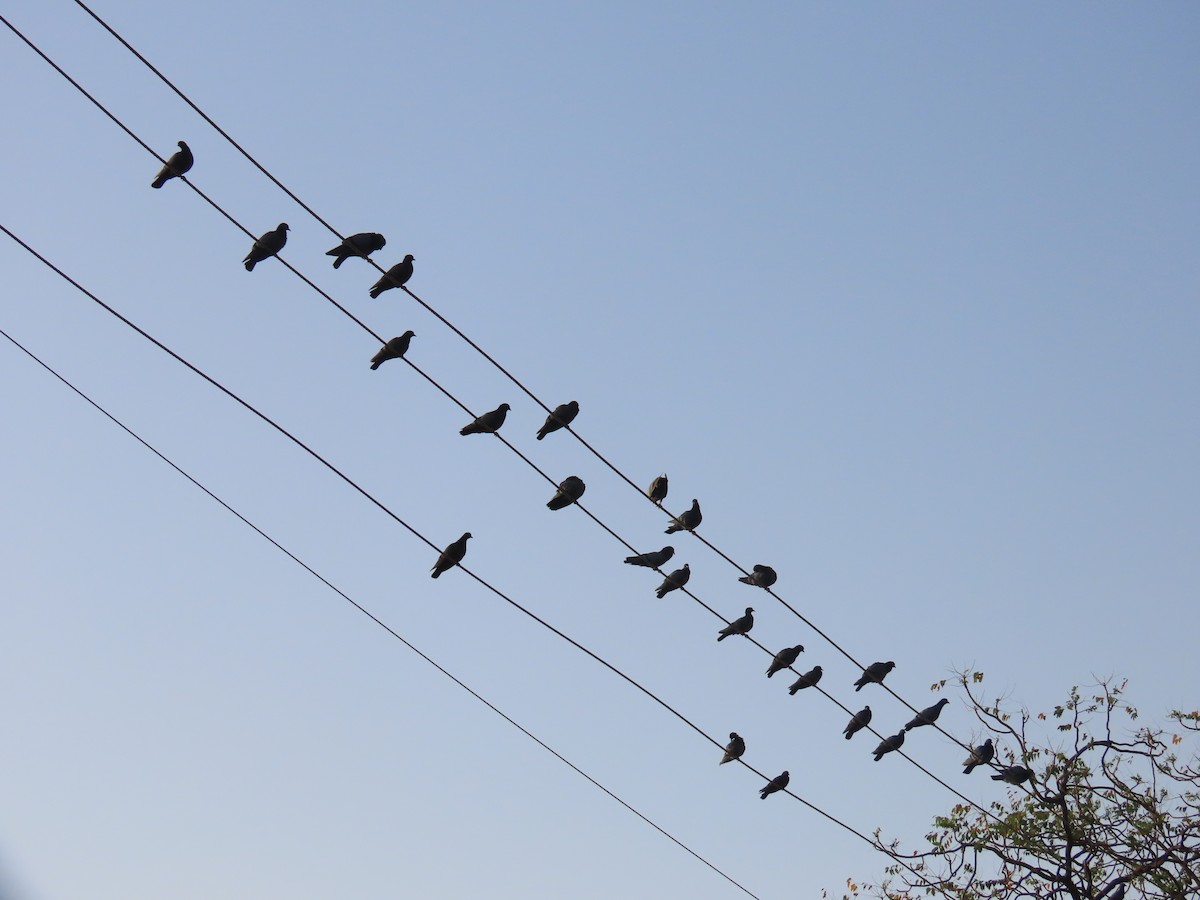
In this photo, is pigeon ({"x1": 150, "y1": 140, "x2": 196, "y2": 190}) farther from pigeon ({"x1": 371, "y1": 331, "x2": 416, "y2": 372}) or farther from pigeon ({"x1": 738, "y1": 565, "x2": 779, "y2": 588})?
pigeon ({"x1": 738, "y1": 565, "x2": 779, "y2": 588})

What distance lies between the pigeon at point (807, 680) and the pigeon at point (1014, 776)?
6.79 ft

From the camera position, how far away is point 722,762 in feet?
40.5

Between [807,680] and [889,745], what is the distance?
1.33 meters

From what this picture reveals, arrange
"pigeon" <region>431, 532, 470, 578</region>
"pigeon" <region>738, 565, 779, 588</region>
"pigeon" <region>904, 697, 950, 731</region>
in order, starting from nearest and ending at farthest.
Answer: "pigeon" <region>431, 532, 470, 578</region> → "pigeon" <region>904, 697, 950, 731</region> → "pigeon" <region>738, 565, 779, 588</region>

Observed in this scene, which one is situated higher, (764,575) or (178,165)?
(764,575)

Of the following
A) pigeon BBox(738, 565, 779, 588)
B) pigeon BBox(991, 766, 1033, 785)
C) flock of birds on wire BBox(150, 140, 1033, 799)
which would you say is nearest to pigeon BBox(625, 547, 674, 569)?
flock of birds on wire BBox(150, 140, 1033, 799)

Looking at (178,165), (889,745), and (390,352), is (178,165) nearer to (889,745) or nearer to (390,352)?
(390,352)

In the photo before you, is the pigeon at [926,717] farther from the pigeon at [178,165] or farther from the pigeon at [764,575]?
the pigeon at [178,165]

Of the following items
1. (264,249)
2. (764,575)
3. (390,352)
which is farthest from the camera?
(764,575)

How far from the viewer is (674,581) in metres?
11.4

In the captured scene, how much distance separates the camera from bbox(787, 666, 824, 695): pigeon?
11414 mm

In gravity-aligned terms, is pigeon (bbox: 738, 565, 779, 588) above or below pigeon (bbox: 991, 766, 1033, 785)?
above

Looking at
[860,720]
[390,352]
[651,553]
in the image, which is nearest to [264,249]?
[390,352]

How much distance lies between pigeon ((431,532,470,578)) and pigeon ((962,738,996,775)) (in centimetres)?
592
